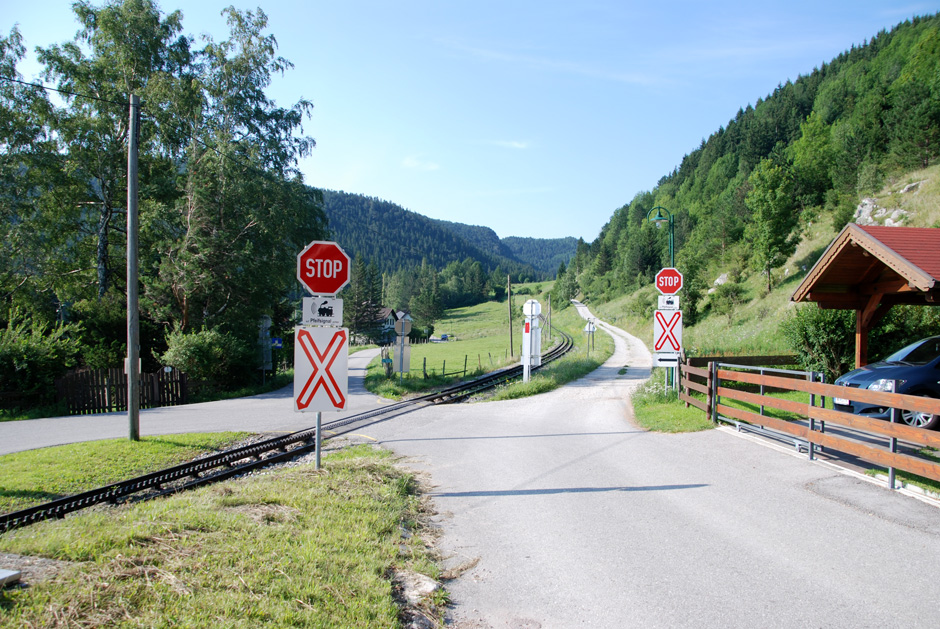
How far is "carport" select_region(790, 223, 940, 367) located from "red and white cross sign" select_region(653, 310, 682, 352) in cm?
288

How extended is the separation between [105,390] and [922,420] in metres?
23.1

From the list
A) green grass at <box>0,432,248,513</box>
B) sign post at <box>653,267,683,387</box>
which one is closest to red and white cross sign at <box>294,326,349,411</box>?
green grass at <box>0,432,248,513</box>

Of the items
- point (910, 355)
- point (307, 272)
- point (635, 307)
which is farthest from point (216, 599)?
point (635, 307)

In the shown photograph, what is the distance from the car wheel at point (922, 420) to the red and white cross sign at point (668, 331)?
503 cm

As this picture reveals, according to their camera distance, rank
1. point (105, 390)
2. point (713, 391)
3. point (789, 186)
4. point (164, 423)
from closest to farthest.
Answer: point (713, 391) → point (164, 423) → point (105, 390) → point (789, 186)

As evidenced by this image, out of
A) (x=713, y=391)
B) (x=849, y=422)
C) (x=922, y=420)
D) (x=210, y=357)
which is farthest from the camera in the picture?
(x=210, y=357)

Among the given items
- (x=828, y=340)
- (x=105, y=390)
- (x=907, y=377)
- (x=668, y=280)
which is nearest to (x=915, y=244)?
(x=907, y=377)

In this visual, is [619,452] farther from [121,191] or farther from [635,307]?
[635,307]

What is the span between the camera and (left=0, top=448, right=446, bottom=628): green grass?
3279 mm

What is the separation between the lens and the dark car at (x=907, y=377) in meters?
10.2

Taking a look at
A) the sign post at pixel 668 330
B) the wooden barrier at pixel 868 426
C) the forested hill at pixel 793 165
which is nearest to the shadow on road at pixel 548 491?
the wooden barrier at pixel 868 426

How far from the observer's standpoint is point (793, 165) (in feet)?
235

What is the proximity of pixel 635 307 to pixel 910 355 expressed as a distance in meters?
67.0

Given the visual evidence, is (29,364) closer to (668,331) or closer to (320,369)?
(320,369)
